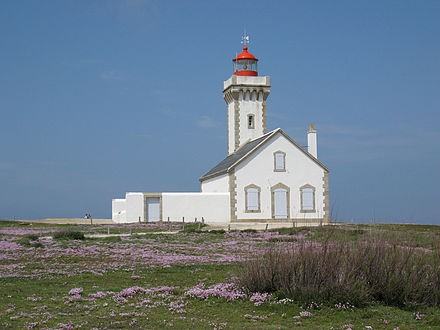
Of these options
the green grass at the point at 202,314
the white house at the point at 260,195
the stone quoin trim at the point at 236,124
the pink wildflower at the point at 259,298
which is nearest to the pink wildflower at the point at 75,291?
the green grass at the point at 202,314

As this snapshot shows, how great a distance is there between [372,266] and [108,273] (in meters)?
7.79

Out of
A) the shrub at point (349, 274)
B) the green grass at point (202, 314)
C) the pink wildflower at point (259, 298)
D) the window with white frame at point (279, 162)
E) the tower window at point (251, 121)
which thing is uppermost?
the tower window at point (251, 121)

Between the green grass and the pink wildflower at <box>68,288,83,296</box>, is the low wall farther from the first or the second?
the pink wildflower at <box>68,288,83,296</box>

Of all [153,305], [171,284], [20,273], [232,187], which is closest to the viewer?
[153,305]

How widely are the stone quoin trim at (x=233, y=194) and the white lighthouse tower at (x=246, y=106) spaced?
9.99 meters

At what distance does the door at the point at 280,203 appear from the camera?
41.6m

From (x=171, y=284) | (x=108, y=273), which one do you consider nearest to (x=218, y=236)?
(x=108, y=273)

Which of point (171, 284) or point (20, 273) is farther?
point (20, 273)

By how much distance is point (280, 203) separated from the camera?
41.8 meters

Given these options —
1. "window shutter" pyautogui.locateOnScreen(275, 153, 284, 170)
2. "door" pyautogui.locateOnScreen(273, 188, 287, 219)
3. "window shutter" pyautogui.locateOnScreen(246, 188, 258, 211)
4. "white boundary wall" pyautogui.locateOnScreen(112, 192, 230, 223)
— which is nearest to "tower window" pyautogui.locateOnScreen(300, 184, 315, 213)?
"door" pyautogui.locateOnScreen(273, 188, 287, 219)

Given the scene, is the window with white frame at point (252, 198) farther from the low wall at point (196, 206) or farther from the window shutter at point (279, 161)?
the window shutter at point (279, 161)

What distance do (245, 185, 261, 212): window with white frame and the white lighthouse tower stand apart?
10.0 metres

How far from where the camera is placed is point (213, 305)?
10.3 meters

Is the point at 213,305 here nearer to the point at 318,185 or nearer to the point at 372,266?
the point at 372,266
